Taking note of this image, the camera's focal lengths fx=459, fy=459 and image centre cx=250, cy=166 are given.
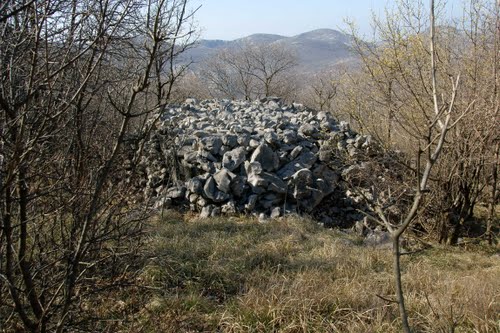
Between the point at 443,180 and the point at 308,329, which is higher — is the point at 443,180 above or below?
above

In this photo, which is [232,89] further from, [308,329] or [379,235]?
[308,329]

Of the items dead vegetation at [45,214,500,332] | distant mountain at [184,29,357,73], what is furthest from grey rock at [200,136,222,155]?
distant mountain at [184,29,357,73]

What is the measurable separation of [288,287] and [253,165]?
3811 millimetres

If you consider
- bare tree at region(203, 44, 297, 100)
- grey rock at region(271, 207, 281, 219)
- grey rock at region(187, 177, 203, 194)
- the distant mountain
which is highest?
the distant mountain

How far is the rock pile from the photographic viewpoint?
24.6 ft

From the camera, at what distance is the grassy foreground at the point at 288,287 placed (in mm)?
3398

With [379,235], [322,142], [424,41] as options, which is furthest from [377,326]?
[424,41]

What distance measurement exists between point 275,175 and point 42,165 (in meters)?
5.47

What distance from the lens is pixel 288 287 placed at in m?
4.07

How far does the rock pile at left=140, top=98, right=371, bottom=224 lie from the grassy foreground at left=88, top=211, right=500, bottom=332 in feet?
4.15

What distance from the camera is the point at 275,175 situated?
781 centimetres

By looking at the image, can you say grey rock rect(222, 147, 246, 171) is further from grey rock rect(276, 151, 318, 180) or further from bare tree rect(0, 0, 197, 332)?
bare tree rect(0, 0, 197, 332)

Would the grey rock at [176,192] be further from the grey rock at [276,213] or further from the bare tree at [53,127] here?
the bare tree at [53,127]

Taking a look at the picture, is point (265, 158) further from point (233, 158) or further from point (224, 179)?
point (224, 179)
